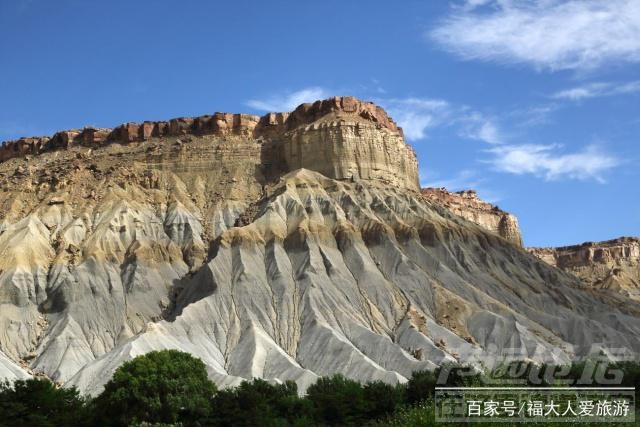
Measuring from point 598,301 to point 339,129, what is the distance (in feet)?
105

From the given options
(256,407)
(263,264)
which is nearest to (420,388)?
(256,407)

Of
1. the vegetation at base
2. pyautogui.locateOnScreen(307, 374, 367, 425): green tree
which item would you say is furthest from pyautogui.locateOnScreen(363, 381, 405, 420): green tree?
pyautogui.locateOnScreen(307, 374, 367, 425): green tree

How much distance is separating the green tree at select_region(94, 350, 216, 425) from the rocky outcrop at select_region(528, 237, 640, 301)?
122 metres

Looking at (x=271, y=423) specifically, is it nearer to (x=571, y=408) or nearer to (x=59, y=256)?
(x=571, y=408)

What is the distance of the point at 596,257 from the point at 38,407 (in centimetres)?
13863

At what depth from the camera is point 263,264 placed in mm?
104188

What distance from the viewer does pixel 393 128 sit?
128 meters

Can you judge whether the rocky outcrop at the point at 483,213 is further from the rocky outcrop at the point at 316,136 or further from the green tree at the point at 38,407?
the green tree at the point at 38,407

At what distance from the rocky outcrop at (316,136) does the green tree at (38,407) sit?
183 ft

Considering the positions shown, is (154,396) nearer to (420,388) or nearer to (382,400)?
(382,400)

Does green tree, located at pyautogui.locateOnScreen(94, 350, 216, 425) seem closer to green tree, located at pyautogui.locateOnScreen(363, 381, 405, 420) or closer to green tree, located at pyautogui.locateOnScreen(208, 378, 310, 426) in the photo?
green tree, located at pyautogui.locateOnScreen(208, 378, 310, 426)

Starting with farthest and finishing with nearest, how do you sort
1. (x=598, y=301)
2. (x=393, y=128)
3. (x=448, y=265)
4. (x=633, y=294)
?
(x=633, y=294) < (x=393, y=128) < (x=598, y=301) < (x=448, y=265)

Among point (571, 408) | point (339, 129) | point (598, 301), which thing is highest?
point (339, 129)

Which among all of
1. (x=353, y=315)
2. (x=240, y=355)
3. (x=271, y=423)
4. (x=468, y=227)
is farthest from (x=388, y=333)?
(x=271, y=423)
